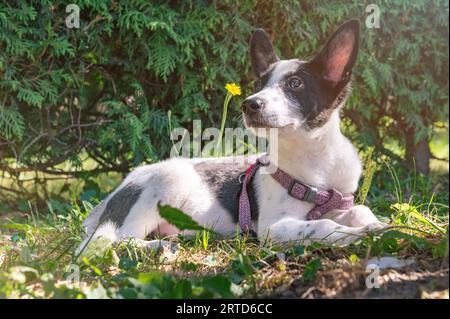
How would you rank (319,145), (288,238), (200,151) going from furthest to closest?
(200,151) → (319,145) → (288,238)

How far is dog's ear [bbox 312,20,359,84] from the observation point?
3594 mm

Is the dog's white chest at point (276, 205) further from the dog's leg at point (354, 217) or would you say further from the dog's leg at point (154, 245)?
the dog's leg at point (154, 245)

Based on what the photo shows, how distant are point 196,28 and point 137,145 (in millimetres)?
984

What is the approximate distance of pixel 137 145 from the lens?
495cm

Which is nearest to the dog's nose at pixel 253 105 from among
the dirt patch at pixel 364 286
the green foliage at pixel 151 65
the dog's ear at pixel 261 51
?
the dog's ear at pixel 261 51

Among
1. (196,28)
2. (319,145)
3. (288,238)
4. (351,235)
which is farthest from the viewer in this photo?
(196,28)

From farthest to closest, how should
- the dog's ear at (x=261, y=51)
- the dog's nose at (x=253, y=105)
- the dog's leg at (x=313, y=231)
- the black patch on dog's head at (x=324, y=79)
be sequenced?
the dog's ear at (x=261, y=51) < the black patch on dog's head at (x=324, y=79) < the dog's nose at (x=253, y=105) < the dog's leg at (x=313, y=231)

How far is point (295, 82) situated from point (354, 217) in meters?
0.81

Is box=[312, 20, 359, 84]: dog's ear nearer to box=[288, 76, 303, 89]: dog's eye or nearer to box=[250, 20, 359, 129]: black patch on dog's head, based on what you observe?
box=[250, 20, 359, 129]: black patch on dog's head

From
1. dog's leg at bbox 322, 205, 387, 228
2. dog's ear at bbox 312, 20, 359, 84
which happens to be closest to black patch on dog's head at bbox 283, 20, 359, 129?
dog's ear at bbox 312, 20, 359, 84

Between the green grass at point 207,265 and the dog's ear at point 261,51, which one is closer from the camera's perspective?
the green grass at point 207,265

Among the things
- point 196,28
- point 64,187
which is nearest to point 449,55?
point 196,28

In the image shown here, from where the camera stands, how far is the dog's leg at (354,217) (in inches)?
139
